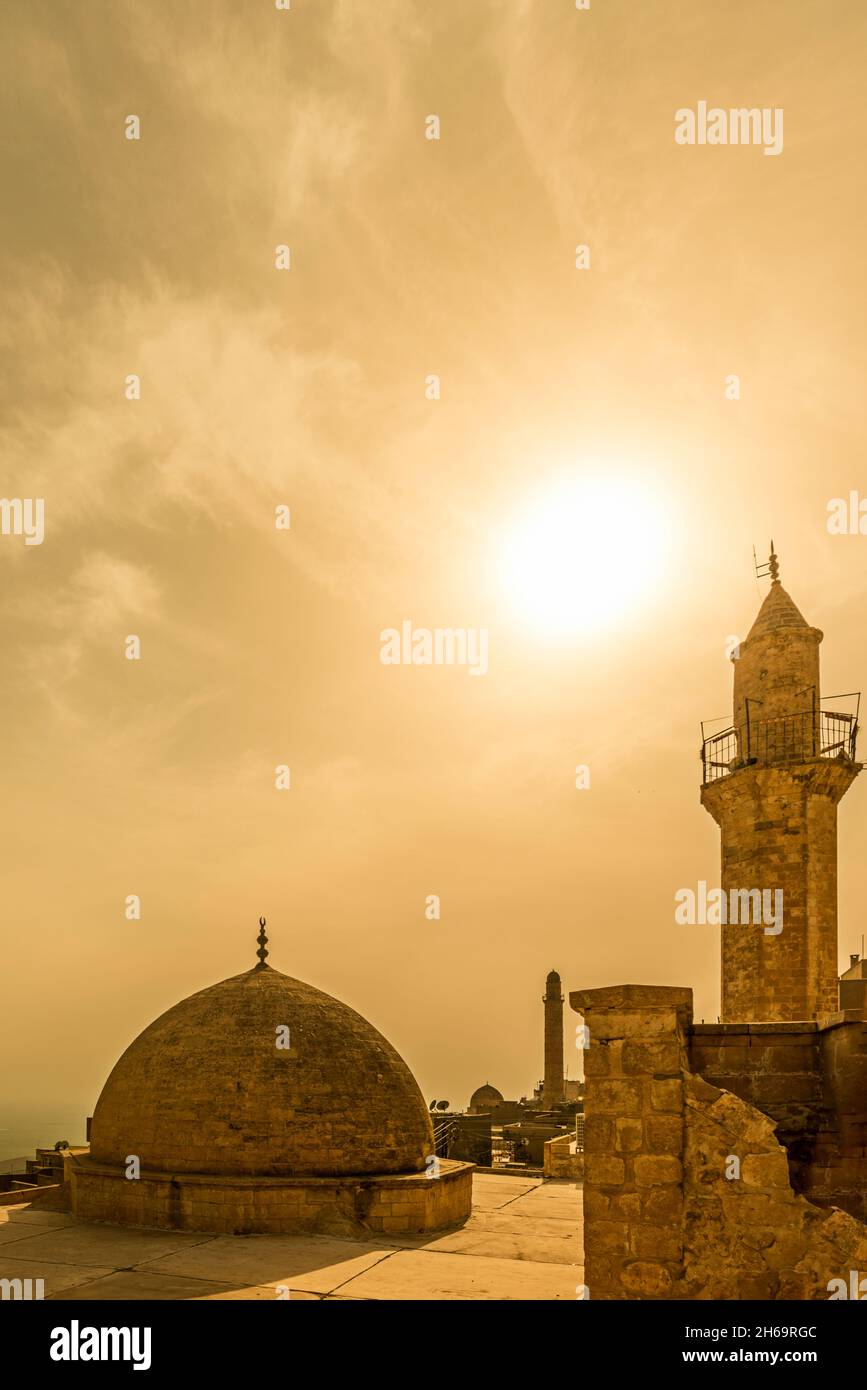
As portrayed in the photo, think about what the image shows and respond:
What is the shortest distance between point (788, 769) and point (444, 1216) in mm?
9683

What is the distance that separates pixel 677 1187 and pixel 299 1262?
811cm

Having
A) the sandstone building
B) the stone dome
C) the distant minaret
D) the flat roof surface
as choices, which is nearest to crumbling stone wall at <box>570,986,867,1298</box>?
the sandstone building

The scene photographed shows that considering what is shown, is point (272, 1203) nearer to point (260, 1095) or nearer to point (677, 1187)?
point (260, 1095)

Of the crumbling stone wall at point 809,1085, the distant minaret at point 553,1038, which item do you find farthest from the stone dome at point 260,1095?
the distant minaret at point 553,1038

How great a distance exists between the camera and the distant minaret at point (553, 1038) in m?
42.0

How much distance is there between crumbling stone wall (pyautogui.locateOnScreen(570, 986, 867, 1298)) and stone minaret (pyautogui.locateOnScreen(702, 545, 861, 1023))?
1180 cm

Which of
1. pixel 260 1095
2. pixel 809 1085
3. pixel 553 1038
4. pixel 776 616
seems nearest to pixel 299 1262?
pixel 260 1095

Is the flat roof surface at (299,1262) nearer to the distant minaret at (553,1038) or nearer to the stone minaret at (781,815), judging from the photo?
the stone minaret at (781,815)

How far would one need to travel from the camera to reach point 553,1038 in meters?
43.0

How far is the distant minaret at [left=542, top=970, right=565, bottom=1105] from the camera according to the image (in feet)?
138

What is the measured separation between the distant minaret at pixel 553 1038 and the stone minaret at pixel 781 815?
25.7m
